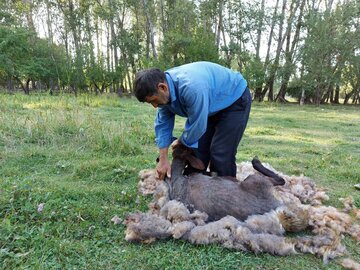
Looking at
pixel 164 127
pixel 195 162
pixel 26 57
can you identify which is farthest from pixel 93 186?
pixel 26 57

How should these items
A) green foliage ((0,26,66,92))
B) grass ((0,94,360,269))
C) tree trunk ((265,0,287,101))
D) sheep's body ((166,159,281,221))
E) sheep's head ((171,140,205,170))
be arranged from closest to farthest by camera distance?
grass ((0,94,360,269)), sheep's body ((166,159,281,221)), sheep's head ((171,140,205,170)), green foliage ((0,26,66,92)), tree trunk ((265,0,287,101))

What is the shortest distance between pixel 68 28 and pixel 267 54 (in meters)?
16.1

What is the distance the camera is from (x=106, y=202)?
11.1 ft

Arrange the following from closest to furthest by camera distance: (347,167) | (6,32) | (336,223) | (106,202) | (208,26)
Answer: (336,223), (106,202), (347,167), (6,32), (208,26)

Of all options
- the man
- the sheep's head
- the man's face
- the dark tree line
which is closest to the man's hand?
the man

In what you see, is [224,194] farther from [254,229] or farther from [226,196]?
[254,229]

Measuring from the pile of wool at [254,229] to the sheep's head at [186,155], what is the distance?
17.4 inches

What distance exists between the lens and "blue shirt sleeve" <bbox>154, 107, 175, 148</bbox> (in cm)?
341

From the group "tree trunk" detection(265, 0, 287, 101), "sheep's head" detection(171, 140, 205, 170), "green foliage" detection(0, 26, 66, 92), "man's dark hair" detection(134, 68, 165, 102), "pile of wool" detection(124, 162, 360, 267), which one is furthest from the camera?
"tree trunk" detection(265, 0, 287, 101)

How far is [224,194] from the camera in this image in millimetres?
2998

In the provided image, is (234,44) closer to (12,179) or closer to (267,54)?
(267,54)

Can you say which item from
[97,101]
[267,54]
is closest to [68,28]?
[267,54]

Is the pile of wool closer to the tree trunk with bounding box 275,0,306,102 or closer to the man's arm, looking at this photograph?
the man's arm

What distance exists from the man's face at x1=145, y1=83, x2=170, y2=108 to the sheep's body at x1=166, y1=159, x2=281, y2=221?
888mm
